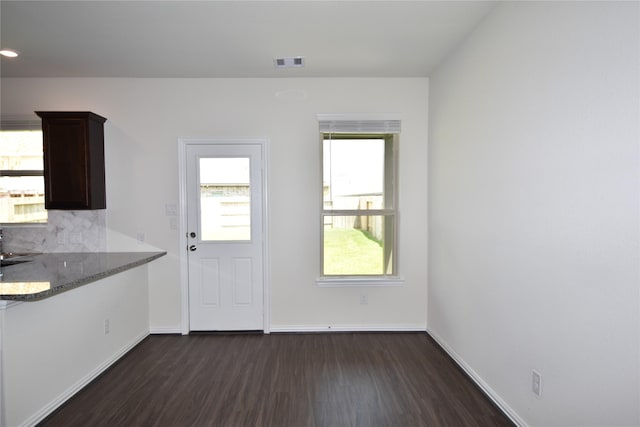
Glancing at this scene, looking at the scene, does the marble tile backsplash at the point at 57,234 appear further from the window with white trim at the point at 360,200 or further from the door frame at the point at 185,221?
the window with white trim at the point at 360,200

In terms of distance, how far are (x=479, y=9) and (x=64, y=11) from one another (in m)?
2.94

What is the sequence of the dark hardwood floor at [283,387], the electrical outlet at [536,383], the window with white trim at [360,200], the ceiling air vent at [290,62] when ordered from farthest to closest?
the window with white trim at [360,200] → the ceiling air vent at [290,62] → the dark hardwood floor at [283,387] → the electrical outlet at [536,383]

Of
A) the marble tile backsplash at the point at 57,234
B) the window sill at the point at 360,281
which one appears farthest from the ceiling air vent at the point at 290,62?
the marble tile backsplash at the point at 57,234

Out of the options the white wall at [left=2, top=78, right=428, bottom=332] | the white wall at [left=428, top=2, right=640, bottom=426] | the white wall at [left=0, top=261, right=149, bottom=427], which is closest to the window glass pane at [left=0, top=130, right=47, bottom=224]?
the white wall at [left=2, top=78, right=428, bottom=332]

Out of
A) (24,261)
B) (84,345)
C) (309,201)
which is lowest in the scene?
(84,345)

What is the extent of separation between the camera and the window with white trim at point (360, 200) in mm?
3543

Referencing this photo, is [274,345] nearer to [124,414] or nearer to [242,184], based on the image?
[124,414]

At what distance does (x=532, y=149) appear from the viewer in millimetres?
1879

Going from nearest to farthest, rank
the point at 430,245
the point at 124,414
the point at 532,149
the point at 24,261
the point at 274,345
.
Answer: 1. the point at 532,149
2. the point at 124,414
3. the point at 24,261
4. the point at 274,345
5. the point at 430,245

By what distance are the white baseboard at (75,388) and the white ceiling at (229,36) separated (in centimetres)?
272

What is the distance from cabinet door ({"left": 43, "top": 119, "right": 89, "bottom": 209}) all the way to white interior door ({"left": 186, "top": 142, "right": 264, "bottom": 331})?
1004mm

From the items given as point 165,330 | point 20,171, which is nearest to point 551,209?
point 165,330

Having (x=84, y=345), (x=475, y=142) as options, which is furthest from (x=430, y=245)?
(x=84, y=345)

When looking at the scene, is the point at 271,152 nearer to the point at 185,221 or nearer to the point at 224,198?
the point at 224,198
